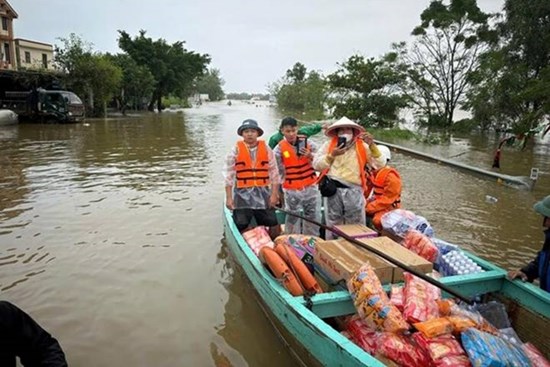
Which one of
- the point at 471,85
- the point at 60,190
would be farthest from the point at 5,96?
the point at 471,85

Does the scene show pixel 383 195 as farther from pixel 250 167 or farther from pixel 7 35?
A: pixel 7 35

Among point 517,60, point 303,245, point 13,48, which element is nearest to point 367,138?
point 303,245

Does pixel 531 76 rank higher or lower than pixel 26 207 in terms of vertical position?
higher

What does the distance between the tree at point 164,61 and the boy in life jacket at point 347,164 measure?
1427 inches

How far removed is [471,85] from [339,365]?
27.1 meters

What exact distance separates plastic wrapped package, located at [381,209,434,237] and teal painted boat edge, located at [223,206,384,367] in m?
1.58

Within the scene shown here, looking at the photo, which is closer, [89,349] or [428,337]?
[428,337]

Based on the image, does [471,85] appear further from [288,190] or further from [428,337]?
[428,337]

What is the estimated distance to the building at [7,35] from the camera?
105 ft

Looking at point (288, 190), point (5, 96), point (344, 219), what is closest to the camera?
point (344, 219)

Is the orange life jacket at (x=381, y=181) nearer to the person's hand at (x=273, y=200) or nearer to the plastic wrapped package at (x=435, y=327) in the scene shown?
the person's hand at (x=273, y=200)

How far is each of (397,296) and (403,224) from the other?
1409 mm

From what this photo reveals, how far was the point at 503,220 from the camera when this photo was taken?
728cm

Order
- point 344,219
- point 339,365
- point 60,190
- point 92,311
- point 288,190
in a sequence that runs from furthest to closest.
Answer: point 60,190 → point 288,190 → point 344,219 → point 92,311 → point 339,365
